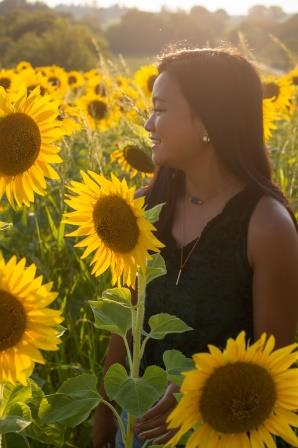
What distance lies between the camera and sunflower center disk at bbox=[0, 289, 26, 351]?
1.00 m

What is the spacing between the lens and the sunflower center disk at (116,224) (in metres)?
1.25

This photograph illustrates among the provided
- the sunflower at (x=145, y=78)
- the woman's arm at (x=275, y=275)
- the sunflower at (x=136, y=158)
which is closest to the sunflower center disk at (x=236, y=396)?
the woman's arm at (x=275, y=275)

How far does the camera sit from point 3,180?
1.46 metres

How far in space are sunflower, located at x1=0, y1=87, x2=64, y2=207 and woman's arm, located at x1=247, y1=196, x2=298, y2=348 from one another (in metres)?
0.56

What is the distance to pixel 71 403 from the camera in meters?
1.25

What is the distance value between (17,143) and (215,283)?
680mm

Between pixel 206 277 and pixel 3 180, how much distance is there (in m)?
0.64

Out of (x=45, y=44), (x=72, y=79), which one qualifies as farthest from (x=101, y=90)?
(x=45, y=44)

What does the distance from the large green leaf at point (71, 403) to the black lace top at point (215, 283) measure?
0.66m

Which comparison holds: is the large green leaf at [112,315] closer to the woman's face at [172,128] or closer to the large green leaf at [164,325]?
the large green leaf at [164,325]

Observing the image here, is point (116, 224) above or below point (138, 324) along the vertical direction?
above

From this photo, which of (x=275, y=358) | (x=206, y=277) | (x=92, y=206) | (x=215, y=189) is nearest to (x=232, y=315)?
(x=206, y=277)

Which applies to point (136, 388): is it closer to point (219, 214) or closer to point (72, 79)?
point (219, 214)

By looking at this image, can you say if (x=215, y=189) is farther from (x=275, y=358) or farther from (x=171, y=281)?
(x=275, y=358)
